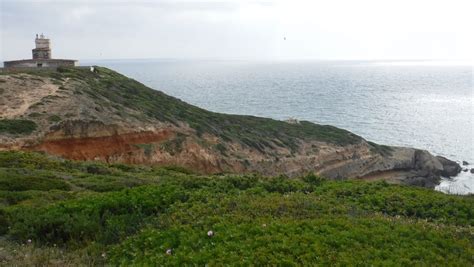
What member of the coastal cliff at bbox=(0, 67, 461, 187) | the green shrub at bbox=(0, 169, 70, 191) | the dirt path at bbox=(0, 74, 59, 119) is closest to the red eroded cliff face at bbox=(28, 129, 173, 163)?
the coastal cliff at bbox=(0, 67, 461, 187)

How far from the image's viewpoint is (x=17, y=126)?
30922 mm

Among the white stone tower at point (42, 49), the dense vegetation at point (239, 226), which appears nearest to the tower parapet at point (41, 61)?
the white stone tower at point (42, 49)

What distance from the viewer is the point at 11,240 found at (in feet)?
33.9

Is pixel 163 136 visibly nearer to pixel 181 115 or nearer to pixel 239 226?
pixel 181 115

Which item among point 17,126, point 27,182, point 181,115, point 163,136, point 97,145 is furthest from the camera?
point 181,115

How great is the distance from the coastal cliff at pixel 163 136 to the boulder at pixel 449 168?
0.12m

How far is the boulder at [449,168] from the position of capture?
6097 centimetres

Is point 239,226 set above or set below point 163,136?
above

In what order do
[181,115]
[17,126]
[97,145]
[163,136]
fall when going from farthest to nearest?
1. [181,115]
2. [163,136]
3. [97,145]
4. [17,126]

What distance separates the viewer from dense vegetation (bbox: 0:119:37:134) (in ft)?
98.4

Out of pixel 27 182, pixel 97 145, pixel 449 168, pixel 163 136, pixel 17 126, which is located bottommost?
pixel 449 168

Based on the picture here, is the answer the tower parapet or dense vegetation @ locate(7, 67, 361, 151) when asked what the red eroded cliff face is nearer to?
dense vegetation @ locate(7, 67, 361, 151)

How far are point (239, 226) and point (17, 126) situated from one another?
2609cm

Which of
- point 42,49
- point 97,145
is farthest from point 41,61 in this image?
point 97,145
